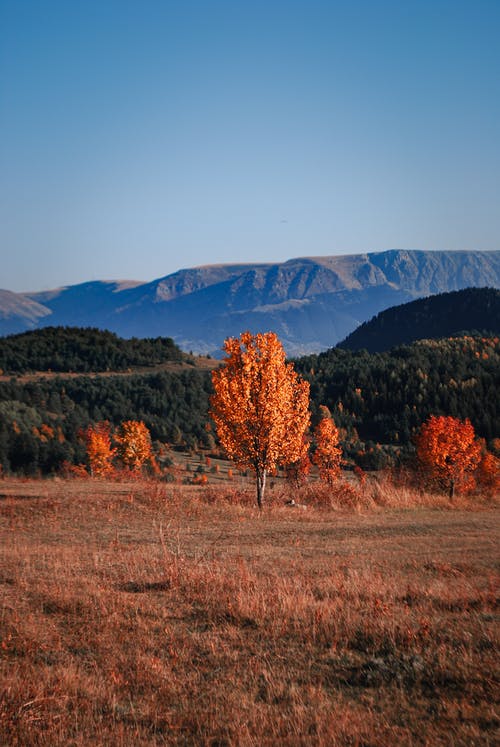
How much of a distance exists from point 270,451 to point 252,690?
19.2 meters

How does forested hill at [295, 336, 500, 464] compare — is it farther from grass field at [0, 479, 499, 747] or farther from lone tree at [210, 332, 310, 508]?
grass field at [0, 479, 499, 747]

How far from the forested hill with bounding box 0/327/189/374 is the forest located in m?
0.38

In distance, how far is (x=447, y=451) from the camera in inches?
1780

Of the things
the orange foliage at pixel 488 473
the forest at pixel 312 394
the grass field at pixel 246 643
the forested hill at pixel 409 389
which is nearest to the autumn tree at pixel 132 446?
the forest at pixel 312 394

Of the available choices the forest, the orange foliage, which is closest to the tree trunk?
the orange foliage

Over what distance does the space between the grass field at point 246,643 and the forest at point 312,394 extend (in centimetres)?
6826

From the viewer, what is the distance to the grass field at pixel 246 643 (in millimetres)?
5465

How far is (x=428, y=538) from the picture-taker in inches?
658

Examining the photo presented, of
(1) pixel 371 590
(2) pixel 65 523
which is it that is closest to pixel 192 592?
(1) pixel 371 590

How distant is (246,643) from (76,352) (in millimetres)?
150917

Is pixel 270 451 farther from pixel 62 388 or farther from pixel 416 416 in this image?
pixel 416 416

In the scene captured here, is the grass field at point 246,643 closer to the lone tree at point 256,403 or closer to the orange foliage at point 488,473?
the lone tree at point 256,403

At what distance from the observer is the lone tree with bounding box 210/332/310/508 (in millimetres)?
24828

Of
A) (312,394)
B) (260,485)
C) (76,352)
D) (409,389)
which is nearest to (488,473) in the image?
(260,485)
